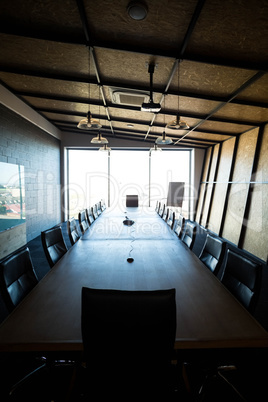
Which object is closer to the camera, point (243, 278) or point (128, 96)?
point (243, 278)

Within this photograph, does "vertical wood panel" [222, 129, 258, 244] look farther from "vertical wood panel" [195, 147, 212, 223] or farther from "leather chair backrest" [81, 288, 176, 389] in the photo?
"leather chair backrest" [81, 288, 176, 389]

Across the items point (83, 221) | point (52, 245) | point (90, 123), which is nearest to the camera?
point (52, 245)

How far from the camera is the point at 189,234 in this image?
2920 millimetres

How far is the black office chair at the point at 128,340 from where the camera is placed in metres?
0.94

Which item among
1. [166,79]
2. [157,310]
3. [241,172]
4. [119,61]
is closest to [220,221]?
[241,172]

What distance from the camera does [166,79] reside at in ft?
11.8

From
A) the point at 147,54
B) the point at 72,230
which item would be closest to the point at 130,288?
the point at 72,230

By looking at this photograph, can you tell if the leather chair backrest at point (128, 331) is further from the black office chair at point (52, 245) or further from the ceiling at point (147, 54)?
the ceiling at point (147, 54)

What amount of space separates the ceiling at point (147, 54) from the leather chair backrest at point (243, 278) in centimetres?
238

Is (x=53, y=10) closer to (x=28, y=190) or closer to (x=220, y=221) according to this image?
(x=28, y=190)

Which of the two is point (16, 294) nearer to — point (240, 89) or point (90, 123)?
point (90, 123)

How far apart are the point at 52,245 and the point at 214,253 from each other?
1.78 meters

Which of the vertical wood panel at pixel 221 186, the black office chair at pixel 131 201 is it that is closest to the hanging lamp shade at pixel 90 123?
the black office chair at pixel 131 201

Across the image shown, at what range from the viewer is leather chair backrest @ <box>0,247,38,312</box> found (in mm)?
1438
